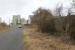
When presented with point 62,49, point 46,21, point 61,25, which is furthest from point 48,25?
point 62,49

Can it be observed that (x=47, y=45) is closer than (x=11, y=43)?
Yes

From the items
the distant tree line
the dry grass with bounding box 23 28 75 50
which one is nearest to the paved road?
the dry grass with bounding box 23 28 75 50

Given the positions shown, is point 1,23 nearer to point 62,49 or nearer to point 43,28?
point 43,28

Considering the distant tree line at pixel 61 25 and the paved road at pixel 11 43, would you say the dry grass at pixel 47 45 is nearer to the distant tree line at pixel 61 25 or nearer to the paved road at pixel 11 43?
the paved road at pixel 11 43

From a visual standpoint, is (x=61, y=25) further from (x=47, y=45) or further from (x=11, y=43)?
Result: (x=47, y=45)

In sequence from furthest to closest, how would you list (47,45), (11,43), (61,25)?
(61,25) < (11,43) < (47,45)

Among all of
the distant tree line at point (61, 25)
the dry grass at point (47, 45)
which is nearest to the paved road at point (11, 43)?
the dry grass at point (47, 45)

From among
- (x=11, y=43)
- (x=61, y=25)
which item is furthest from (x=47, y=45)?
(x=61, y=25)

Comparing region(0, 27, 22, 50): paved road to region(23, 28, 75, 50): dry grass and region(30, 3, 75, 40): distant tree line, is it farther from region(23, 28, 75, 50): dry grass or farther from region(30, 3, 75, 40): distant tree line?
region(30, 3, 75, 40): distant tree line

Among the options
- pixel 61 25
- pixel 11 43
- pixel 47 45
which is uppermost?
pixel 61 25

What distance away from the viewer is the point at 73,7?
19.8 meters

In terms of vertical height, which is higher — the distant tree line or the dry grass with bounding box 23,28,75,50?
the distant tree line

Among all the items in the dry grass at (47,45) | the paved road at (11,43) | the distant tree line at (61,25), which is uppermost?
the distant tree line at (61,25)

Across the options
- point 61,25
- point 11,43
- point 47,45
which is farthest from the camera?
point 61,25
